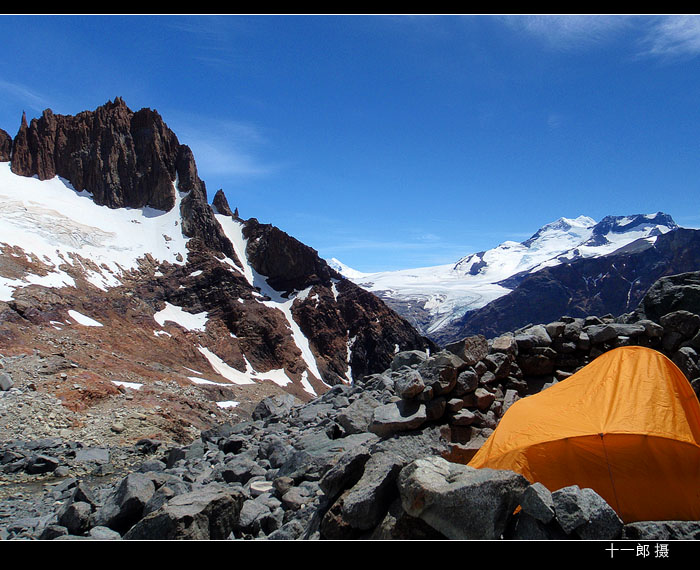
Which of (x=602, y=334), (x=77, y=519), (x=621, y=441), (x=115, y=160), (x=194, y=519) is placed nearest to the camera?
(x=194, y=519)

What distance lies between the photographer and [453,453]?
27.0 feet

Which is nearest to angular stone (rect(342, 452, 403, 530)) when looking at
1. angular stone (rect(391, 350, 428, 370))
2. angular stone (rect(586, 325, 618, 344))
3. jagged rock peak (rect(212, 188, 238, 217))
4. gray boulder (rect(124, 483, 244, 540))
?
gray boulder (rect(124, 483, 244, 540))

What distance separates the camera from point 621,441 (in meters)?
6.32

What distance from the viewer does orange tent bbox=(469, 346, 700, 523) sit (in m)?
6.11

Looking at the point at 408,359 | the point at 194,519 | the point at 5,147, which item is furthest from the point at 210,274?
the point at 194,519

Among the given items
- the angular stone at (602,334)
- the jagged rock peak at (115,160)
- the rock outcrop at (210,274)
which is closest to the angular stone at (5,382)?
the angular stone at (602,334)

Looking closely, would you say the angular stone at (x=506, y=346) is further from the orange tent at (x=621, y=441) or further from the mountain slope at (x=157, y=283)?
the mountain slope at (x=157, y=283)

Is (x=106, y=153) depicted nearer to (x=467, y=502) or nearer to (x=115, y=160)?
(x=115, y=160)

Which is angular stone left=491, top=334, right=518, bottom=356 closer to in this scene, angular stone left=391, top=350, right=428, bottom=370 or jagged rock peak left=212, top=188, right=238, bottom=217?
angular stone left=391, top=350, right=428, bottom=370

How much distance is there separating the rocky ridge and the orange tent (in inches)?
58.5

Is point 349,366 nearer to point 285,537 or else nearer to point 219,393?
point 219,393

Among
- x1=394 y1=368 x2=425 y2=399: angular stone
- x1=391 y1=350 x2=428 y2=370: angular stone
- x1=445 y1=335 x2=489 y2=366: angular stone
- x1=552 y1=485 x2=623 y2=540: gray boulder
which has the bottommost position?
x1=552 y1=485 x2=623 y2=540: gray boulder

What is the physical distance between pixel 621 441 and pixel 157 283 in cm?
8972
